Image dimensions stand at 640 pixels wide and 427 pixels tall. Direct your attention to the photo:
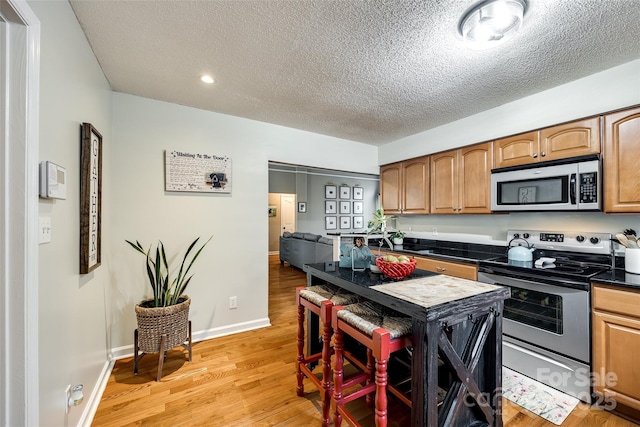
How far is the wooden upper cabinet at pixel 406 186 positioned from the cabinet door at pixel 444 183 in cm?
10

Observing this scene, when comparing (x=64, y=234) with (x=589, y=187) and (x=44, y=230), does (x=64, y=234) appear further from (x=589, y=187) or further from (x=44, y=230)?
(x=589, y=187)

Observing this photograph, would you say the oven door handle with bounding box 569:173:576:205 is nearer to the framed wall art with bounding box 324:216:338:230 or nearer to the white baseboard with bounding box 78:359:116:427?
the white baseboard with bounding box 78:359:116:427

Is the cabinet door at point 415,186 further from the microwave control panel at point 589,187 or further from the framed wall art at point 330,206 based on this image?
the framed wall art at point 330,206

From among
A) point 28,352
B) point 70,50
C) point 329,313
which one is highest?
point 70,50

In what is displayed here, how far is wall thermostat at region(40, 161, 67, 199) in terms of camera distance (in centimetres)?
108

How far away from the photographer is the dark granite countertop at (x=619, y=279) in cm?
161

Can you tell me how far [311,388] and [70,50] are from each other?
8.34 feet

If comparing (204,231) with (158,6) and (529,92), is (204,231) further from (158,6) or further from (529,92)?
(529,92)

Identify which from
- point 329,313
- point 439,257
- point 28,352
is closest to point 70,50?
point 28,352

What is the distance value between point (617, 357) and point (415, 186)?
2.28m

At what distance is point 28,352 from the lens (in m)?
0.96

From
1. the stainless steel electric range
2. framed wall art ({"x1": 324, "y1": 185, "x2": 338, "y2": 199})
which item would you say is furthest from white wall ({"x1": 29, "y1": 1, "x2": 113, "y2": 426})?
framed wall art ({"x1": 324, "y1": 185, "x2": 338, "y2": 199})

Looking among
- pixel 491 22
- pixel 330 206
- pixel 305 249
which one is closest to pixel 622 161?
pixel 491 22

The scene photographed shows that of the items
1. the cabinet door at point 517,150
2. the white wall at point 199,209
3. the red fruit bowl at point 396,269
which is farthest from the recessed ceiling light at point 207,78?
the cabinet door at point 517,150
